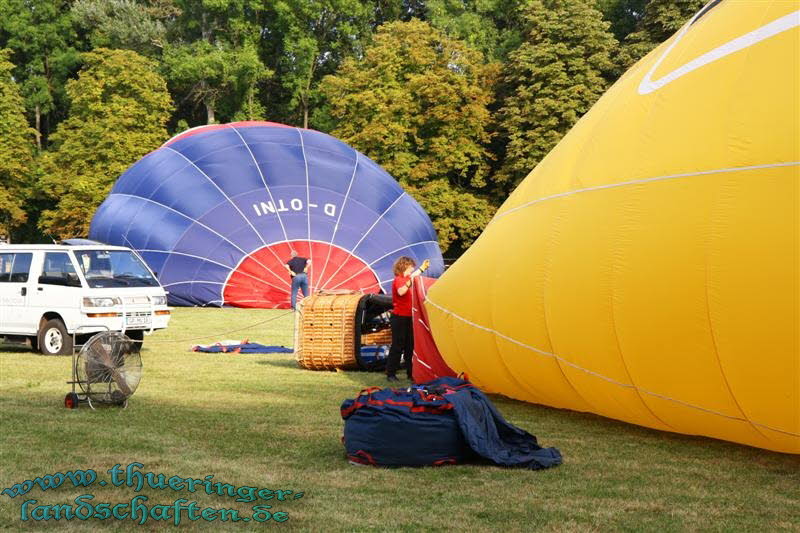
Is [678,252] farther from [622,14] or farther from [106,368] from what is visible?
[622,14]

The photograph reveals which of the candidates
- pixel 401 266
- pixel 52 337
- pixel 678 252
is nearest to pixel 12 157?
pixel 52 337

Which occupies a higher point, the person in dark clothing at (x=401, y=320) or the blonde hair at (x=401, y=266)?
the blonde hair at (x=401, y=266)

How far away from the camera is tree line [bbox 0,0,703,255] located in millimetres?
38812

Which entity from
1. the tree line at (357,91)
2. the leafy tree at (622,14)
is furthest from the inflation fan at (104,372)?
the leafy tree at (622,14)

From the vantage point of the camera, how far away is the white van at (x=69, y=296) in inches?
530

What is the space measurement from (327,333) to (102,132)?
29.6 metres

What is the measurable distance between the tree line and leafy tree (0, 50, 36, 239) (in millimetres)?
86

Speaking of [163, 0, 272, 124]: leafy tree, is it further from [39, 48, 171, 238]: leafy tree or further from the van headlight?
the van headlight

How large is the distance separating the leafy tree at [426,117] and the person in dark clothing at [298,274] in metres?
17.4

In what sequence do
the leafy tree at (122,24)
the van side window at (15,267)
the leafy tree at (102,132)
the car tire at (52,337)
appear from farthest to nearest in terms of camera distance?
1. the leafy tree at (122,24)
2. the leafy tree at (102,132)
3. the van side window at (15,267)
4. the car tire at (52,337)

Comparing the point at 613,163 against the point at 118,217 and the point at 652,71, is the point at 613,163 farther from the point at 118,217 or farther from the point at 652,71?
the point at 118,217

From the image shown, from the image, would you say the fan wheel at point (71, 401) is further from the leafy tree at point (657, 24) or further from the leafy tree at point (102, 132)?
the leafy tree at point (657, 24)

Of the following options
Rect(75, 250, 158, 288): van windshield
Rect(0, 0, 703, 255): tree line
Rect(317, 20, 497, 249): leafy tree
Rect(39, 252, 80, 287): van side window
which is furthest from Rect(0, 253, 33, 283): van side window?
Rect(317, 20, 497, 249): leafy tree

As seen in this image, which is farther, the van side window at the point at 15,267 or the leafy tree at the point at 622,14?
the leafy tree at the point at 622,14
